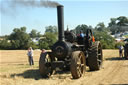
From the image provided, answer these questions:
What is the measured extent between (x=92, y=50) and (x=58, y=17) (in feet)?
7.66

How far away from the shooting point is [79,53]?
7426 mm

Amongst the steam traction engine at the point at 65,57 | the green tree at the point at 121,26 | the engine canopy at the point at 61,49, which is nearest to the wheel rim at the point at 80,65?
the steam traction engine at the point at 65,57

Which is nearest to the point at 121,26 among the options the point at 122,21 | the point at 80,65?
the point at 122,21

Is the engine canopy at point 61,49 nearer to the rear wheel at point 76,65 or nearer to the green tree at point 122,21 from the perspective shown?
the rear wheel at point 76,65

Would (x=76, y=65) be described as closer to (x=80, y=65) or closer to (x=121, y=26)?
(x=80, y=65)

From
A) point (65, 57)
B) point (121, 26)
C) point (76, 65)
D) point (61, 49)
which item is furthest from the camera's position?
point (121, 26)

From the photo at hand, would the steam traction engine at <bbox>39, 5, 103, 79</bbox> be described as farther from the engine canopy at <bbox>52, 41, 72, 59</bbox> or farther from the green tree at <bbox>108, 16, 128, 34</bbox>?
the green tree at <bbox>108, 16, 128, 34</bbox>

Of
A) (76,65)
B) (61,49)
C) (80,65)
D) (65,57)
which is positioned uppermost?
(61,49)

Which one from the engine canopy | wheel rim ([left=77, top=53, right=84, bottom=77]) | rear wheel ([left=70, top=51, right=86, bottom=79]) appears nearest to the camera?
rear wheel ([left=70, top=51, right=86, bottom=79])

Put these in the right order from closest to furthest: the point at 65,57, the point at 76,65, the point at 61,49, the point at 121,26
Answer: the point at 76,65 → the point at 61,49 → the point at 65,57 → the point at 121,26

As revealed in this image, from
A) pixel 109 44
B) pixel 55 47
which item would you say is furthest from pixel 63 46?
pixel 109 44

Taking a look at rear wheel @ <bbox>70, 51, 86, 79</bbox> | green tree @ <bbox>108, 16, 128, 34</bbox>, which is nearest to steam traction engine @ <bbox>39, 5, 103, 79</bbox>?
rear wheel @ <bbox>70, 51, 86, 79</bbox>

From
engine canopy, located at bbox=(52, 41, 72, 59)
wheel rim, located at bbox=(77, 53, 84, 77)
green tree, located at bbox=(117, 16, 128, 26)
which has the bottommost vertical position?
wheel rim, located at bbox=(77, 53, 84, 77)

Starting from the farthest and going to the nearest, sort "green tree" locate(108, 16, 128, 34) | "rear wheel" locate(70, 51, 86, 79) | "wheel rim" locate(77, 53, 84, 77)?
"green tree" locate(108, 16, 128, 34) → "wheel rim" locate(77, 53, 84, 77) → "rear wheel" locate(70, 51, 86, 79)
